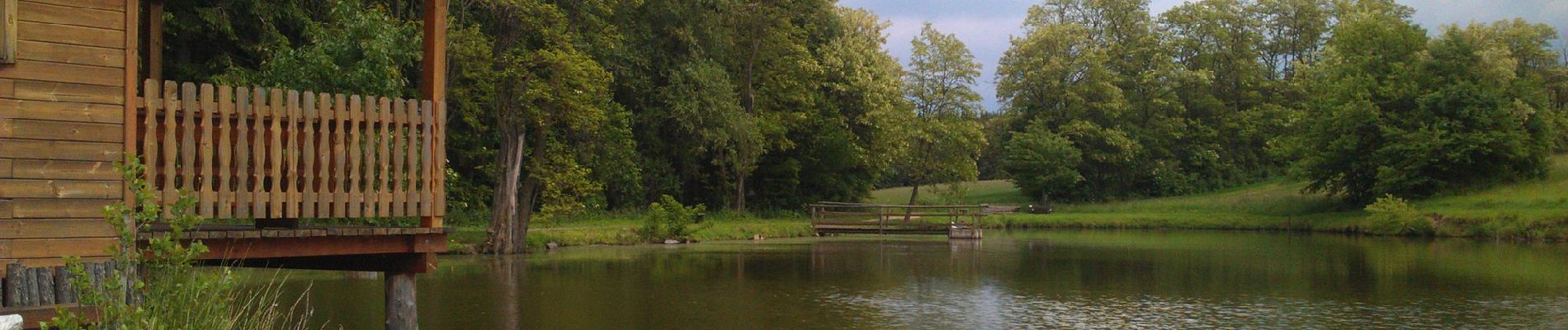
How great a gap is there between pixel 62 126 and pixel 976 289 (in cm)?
1649

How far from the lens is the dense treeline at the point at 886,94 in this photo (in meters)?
30.5

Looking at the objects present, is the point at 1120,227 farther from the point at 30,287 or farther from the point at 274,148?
the point at 30,287

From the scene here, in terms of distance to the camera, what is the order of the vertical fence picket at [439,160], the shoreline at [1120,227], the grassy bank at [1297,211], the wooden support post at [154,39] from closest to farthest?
the vertical fence picket at [439,160]
the wooden support post at [154,39]
the shoreline at [1120,227]
the grassy bank at [1297,211]

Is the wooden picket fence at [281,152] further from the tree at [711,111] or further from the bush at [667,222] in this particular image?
the tree at [711,111]

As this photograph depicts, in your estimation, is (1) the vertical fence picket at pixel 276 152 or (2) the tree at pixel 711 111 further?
(2) the tree at pixel 711 111

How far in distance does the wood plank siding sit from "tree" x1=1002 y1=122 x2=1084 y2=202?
56794mm

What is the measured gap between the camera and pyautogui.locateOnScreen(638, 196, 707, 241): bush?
37.8m

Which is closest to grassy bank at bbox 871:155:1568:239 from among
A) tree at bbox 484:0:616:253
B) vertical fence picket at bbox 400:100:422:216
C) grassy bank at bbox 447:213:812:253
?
grassy bank at bbox 447:213:812:253

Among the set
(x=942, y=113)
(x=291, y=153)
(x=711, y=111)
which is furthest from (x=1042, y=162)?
(x=291, y=153)

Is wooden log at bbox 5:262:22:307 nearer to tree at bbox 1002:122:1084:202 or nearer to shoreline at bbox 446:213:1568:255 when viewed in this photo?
shoreline at bbox 446:213:1568:255

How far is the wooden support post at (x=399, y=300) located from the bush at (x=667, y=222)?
2659 centimetres

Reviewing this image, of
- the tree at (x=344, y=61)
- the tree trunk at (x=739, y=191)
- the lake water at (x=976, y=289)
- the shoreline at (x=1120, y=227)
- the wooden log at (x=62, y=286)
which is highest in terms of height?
the tree at (x=344, y=61)

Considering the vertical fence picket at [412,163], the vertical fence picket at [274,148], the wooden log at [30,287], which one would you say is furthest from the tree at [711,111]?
the wooden log at [30,287]

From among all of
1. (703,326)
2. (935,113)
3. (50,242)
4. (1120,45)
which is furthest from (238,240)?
(1120,45)
